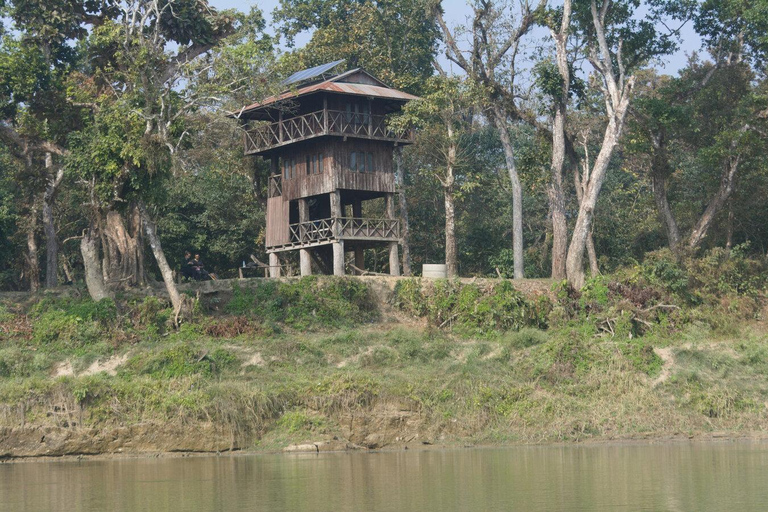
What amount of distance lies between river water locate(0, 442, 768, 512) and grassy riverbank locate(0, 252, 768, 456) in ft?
3.17

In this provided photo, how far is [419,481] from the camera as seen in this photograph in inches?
726

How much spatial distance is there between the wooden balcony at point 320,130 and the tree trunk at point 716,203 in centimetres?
1128

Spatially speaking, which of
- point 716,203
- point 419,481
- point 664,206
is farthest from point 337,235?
point 419,481

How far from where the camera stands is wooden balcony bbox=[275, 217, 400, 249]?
3972cm

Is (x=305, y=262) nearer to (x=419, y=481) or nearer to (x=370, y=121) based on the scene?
(x=370, y=121)

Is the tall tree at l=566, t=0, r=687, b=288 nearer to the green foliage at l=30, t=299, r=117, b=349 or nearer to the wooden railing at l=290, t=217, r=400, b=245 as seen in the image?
the wooden railing at l=290, t=217, r=400, b=245

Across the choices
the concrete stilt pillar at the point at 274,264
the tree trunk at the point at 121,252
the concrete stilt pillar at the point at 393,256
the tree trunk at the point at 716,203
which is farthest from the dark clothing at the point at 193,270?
the tree trunk at the point at 716,203

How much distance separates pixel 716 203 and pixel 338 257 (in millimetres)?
13955

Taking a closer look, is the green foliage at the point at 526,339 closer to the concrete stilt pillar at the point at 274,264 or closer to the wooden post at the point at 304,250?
the wooden post at the point at 304,250

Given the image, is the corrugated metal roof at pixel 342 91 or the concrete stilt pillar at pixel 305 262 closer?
the corrugated metal roof at pixel 342 91

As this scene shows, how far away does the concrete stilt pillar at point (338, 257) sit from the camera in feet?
127

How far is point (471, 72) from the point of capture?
42031 mm

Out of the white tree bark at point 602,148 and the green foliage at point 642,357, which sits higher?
the white tree bark at point 602,148

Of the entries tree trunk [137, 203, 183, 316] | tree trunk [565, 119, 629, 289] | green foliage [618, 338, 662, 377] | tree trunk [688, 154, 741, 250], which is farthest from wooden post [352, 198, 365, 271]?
green foliage [618, 338, 662, 377]
